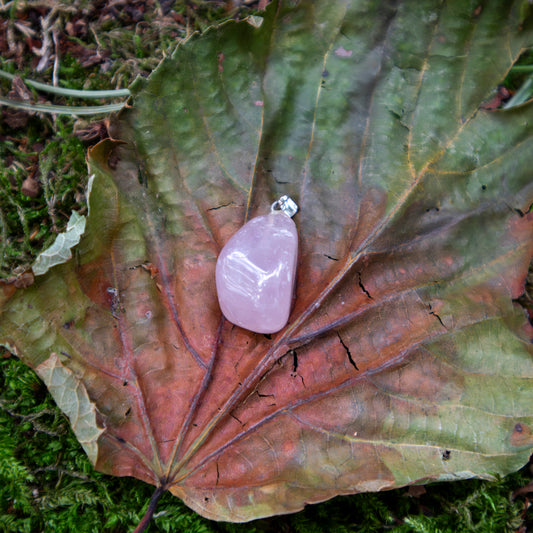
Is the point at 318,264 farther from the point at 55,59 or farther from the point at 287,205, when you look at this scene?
the point at 55,59

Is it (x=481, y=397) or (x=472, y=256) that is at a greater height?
(x=472, y=256)

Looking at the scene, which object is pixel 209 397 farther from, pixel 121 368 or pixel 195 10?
pixel 195 10

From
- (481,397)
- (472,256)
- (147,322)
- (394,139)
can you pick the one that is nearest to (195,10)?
(394,139)

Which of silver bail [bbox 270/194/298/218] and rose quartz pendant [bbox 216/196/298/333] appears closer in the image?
rose quartz pendant [bbox 216/196/298/333]

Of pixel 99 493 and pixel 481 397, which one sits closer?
pixel 481 397

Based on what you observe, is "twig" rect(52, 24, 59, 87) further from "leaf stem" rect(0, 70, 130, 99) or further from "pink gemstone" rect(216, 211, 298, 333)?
"pink gemstone" rect(216, 211, 298, 333)

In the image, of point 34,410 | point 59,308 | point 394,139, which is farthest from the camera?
point 34,410

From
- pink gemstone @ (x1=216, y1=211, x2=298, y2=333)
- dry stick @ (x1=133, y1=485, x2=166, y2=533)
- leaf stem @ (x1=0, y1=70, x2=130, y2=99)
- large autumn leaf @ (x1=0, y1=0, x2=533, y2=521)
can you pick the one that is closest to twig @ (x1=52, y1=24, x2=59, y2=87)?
leaf stem @ (x1=0, y1=70, x2=130, y2=99)

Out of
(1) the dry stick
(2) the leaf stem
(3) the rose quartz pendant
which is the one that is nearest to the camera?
(1) the dry stick

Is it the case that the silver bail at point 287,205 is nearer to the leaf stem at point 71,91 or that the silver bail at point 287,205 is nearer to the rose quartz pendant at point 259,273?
the rose quartz pendant at point 259,273
